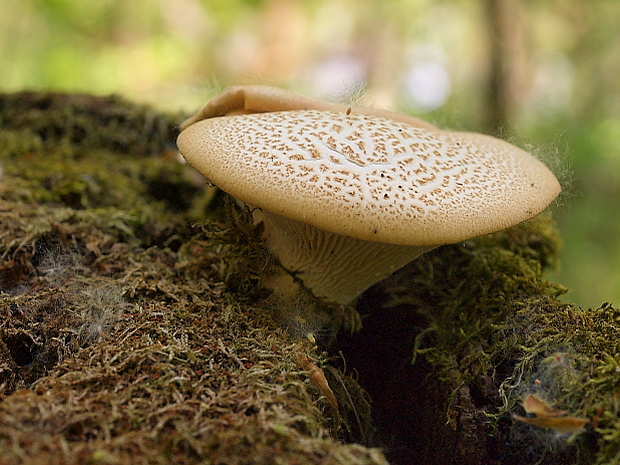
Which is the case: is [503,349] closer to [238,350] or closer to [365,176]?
[365,176]

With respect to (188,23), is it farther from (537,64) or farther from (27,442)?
(27,442)

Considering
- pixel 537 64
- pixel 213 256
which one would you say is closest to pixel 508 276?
pixel 213 256

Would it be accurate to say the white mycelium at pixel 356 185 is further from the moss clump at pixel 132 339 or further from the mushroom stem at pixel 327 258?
the moss clump at pixel 132 339

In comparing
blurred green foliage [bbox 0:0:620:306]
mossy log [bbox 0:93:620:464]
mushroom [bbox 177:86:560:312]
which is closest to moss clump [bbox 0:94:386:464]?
mossy log [bbox 0:93:620:464]

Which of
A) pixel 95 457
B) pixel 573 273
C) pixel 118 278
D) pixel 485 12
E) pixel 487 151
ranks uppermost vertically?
pixel 485 12

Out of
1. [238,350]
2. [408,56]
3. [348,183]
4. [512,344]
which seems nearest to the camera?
[348,183]

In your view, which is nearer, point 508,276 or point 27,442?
point 27,442

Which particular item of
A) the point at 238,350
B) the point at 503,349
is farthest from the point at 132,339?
the point at 503,349
